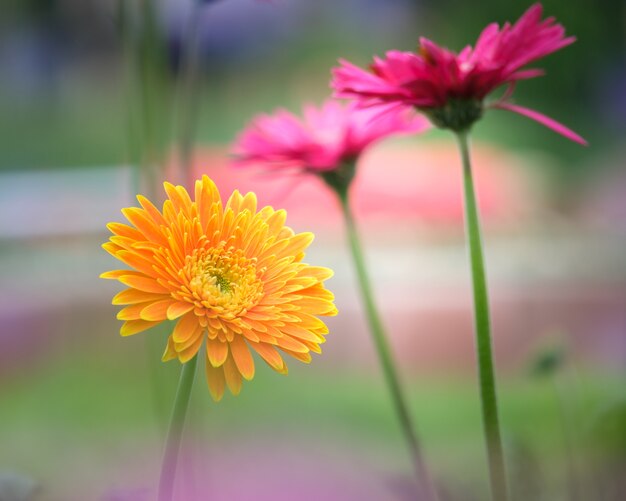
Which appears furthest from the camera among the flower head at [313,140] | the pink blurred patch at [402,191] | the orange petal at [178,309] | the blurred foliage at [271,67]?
the blurred foliage at [271,67]

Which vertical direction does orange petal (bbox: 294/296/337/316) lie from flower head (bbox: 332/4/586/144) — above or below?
below

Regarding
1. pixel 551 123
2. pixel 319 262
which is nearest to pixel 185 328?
pixel 551 123

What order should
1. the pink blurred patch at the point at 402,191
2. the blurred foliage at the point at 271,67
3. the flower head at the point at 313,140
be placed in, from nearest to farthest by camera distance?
1. the flower head at the point at 313,140
2. the pink blurred patch at the point at 402,191
3. the blurred foliage at the point at 271,67

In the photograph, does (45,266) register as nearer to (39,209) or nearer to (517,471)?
(39,209)

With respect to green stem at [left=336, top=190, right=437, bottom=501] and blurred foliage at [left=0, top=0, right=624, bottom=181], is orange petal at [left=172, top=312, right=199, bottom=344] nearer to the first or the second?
green stem at [left=336, top=190, right=437, bottom=501]

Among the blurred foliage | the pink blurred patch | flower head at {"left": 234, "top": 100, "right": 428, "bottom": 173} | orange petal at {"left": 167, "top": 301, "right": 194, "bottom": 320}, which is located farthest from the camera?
the blurred foliage

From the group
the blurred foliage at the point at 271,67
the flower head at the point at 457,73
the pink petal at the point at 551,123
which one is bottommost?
the pink petal at the point at 551,123

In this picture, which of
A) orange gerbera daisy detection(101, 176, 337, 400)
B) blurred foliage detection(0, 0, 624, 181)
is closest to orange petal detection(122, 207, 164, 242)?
orange gerbera daisy detection(101, 176, 337, 400)

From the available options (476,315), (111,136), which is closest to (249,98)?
(111,136)

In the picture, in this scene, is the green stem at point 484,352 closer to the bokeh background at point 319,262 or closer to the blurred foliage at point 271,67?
the bokeh background at point 319,262

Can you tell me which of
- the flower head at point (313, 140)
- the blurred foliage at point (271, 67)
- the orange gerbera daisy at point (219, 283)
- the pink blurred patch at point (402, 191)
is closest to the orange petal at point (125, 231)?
the orange gerbera daisy at point (219, 283)
